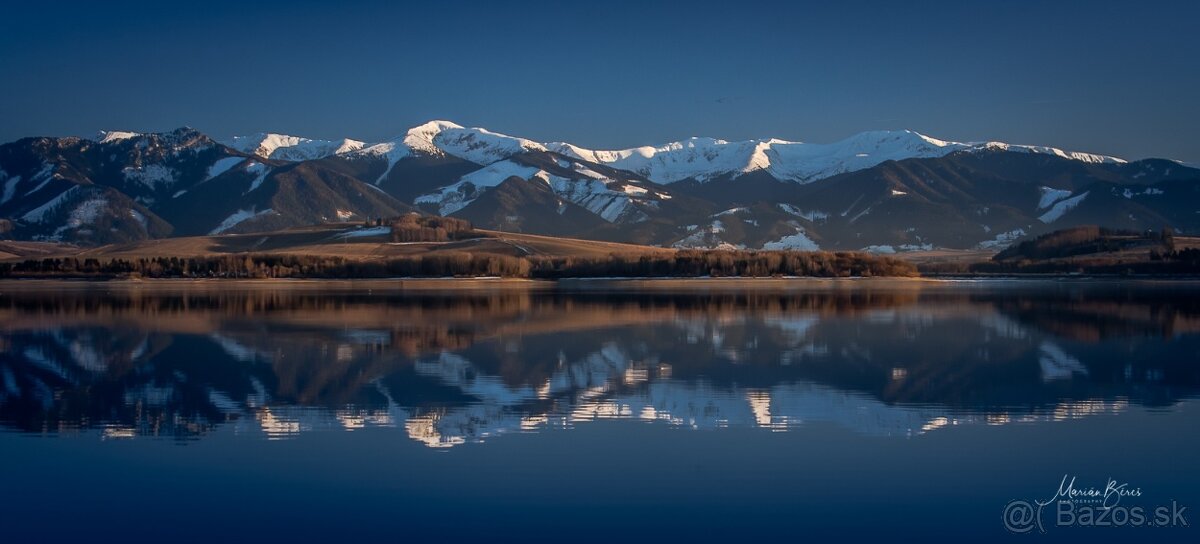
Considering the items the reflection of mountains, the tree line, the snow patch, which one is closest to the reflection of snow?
the reflection of mountains

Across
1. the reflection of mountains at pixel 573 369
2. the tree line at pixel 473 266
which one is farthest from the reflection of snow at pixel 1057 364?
the tree line at pixel 473 266

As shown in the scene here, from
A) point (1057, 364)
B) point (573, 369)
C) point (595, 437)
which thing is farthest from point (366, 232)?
point (595, 437)

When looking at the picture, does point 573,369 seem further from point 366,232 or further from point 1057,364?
Answer: point 366,232

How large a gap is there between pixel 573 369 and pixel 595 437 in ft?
31.7

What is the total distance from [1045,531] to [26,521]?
536 inches

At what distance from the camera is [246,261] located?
136m

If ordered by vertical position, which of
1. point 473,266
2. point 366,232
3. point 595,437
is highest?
point 366,232

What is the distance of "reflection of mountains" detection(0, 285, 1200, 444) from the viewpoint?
2150 cm

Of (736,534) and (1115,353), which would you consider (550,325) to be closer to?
(1115,353)

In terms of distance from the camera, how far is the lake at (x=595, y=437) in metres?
14.1

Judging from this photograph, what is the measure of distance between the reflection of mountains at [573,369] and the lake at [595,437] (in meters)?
0.15

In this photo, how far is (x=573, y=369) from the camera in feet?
94.2

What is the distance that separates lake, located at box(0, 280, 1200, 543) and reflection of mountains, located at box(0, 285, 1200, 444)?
0.15m

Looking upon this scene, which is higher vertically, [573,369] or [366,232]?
A: [366,232]
